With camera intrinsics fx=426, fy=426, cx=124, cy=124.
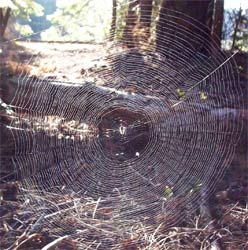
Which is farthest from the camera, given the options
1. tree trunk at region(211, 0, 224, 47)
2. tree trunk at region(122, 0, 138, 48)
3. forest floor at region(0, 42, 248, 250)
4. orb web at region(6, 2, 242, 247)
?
tree trunk at region(211, 0, 224, 47)

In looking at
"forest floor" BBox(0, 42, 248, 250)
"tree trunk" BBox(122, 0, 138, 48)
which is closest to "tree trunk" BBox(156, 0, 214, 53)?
"tree trunk" BBox(122, 0, 138, 48)

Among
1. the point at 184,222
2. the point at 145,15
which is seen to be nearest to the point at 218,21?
the point at 145,15

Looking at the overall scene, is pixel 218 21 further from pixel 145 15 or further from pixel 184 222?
pixel 184 222

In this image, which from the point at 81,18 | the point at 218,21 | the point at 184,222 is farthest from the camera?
the point at 218,21

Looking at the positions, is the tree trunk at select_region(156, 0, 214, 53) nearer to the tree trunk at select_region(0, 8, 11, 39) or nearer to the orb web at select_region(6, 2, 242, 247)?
the orb web at select_region(6, 2, 242, 247)

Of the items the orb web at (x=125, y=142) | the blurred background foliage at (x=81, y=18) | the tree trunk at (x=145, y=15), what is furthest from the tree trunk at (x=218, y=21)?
the orb web at (x=125, y=142)
